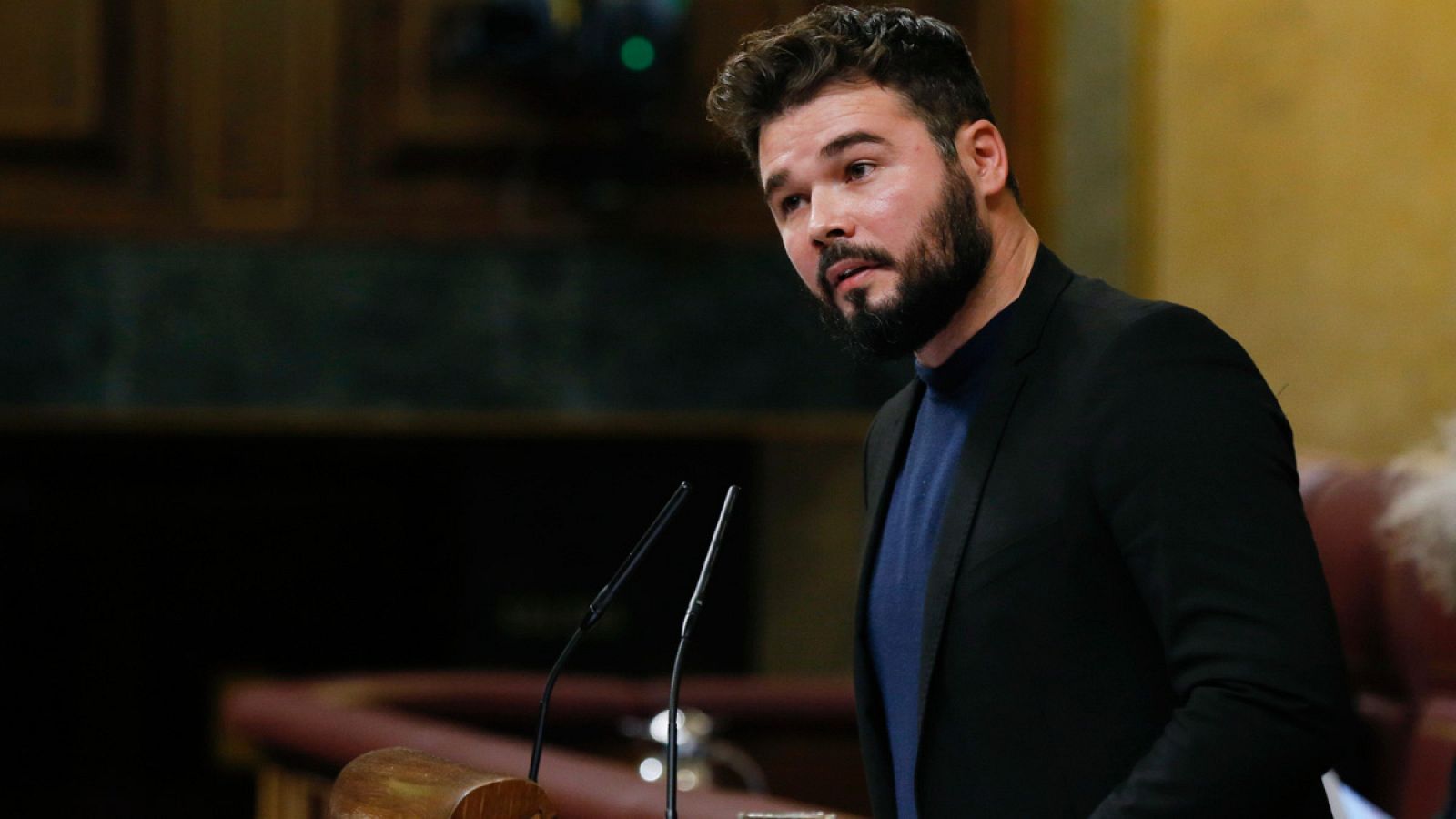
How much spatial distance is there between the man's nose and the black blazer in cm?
15

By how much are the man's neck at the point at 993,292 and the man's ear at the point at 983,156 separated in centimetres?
4

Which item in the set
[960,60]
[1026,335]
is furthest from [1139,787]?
[960,60]

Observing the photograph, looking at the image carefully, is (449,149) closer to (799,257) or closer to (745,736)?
(745,736)

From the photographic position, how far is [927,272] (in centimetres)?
144

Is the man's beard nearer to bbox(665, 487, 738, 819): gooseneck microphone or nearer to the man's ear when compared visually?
the man's ear

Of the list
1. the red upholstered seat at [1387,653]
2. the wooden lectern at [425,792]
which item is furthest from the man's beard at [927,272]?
the red upholstered seat at [1387,653]

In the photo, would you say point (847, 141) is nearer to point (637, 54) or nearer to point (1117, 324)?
point (1117, 324)

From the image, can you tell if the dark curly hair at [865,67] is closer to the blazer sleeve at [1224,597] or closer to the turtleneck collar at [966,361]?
the turtleneck collar at [966,361]

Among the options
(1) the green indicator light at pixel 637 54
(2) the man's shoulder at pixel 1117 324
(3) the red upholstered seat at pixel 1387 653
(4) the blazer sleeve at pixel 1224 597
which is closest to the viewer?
(4) the blazer sleeve at pixel 1224 597

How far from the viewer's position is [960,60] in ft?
4.99

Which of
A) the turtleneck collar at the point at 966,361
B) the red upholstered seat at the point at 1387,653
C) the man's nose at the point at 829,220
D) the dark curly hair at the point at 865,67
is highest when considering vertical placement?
the dark curly hair at the point at 865,67

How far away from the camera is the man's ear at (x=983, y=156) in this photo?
148 centimetres

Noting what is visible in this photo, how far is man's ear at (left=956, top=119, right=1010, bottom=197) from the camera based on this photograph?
58.4 inches

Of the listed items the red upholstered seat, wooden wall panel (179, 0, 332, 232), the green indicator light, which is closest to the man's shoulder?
the red upholstered seat
